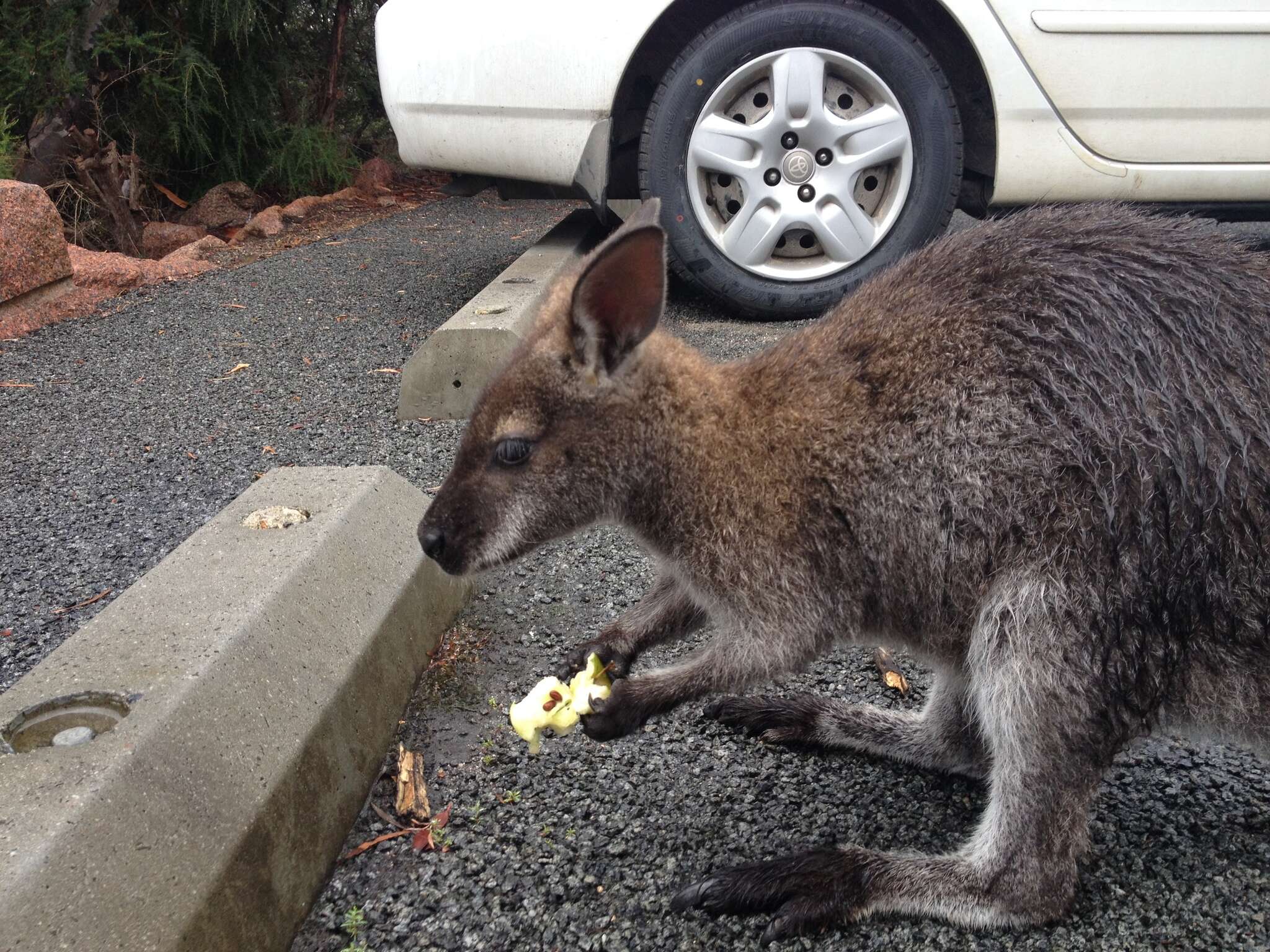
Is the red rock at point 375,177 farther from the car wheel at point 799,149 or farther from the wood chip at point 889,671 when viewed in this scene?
the wood chip at point 889,671

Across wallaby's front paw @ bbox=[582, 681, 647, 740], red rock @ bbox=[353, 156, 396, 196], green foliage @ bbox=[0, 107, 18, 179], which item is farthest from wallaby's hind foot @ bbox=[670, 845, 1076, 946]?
red rock @ bbox=[353, 156, 396, 196]

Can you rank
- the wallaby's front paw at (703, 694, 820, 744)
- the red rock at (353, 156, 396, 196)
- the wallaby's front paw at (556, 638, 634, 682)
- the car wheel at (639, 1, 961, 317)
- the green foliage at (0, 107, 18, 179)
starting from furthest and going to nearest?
the red rock at (353, 156, 396, 196), the green foliage at (0, 107, 18, 179), the car wheel at (639, 1, 961, 317), the wallaby's front paw at (703, 694, 820, 744), the wallaby's front paw at (556, 638, 634, 682)

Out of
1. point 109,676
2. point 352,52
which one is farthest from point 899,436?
point 352,52

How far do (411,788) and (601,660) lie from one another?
50 cm

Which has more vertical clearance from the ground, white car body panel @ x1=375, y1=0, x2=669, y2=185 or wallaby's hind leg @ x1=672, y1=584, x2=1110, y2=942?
white car body panel @ x1=375, y1=0, x2=669, y2=185

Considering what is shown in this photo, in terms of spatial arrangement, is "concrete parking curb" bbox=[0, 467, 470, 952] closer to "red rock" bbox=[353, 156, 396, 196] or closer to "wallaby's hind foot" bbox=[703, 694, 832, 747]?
"wallaby's hind foot" bbox=[703, 694, 832, 747]

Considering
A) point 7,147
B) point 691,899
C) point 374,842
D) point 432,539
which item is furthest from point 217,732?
point 7,147

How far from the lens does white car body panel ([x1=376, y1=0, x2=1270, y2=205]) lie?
4.52 metres

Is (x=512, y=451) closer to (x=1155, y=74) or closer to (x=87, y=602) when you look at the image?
(x=87, y=602)

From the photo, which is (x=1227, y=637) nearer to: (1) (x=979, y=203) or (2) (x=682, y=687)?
(2) (x=682, y=687)

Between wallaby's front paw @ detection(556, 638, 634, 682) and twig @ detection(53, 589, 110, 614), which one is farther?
twig @ detection(53, 589, 110, 614)

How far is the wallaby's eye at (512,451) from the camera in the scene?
2271 mm

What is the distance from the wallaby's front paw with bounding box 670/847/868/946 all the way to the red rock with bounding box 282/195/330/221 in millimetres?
7930

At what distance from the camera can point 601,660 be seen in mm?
2436
